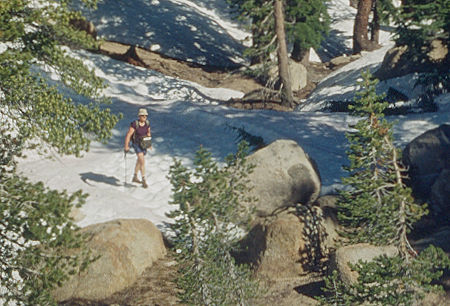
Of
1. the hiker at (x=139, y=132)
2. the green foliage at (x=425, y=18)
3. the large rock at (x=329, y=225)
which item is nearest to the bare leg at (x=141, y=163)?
the hiker at (x=139, y=132)

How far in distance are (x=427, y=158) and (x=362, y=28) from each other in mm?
22361

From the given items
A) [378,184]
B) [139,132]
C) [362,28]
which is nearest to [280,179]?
[139,132]

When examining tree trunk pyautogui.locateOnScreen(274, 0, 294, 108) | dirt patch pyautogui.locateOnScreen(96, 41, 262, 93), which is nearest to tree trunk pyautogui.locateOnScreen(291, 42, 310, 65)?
dirt patch pyautogui.locateOnScreen(96, 41, 262, 93)

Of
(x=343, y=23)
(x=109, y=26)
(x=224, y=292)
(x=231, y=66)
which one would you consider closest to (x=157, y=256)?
(x=224, y=292)

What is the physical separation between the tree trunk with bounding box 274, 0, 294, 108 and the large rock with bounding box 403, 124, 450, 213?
1014cm

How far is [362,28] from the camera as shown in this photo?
34.6 meters

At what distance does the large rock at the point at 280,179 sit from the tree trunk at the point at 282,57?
9.89 m

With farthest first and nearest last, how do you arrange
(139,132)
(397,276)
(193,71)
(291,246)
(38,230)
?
(193,71), (139,132), (291,246), (397,276), (38,230)

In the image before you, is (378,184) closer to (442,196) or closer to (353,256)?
(353,256)

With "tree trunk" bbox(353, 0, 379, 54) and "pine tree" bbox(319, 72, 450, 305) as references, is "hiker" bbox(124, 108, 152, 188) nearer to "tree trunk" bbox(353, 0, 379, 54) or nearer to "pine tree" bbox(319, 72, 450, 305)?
"pine tree" bbox(319, 72, 450, 305)

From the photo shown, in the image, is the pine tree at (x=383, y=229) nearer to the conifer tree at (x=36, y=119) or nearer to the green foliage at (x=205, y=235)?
the green foliage at (x=205, y=235)

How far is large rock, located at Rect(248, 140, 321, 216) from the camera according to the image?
1403cm

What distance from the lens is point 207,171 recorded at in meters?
7.97

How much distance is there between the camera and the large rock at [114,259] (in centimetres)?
1116
